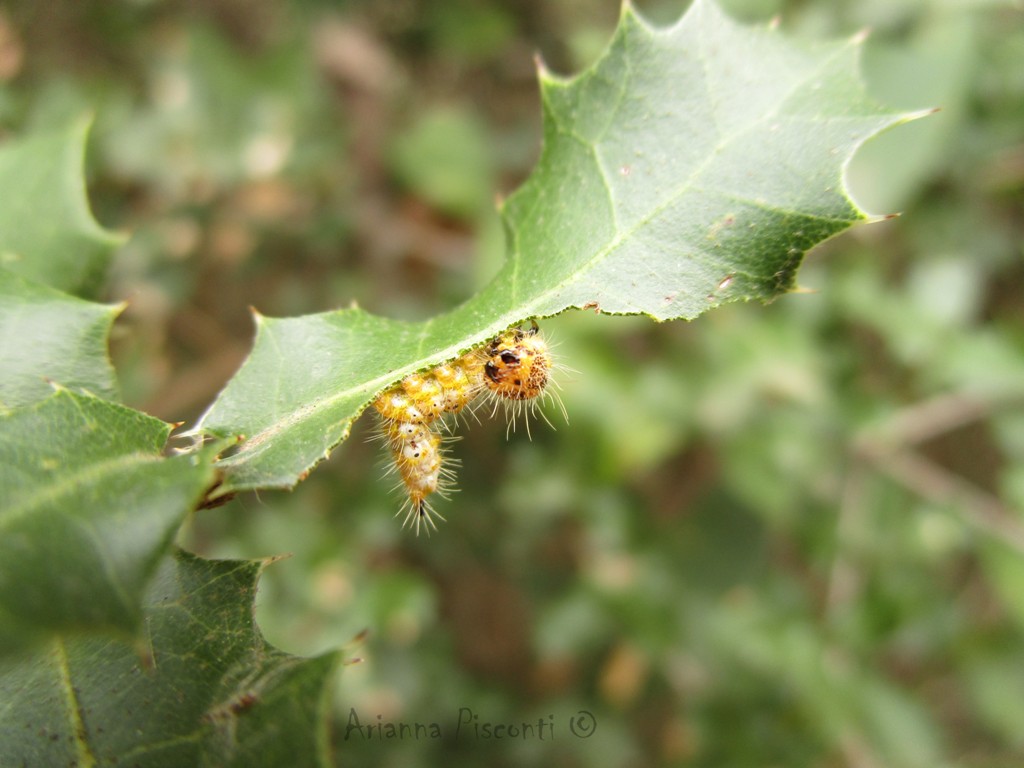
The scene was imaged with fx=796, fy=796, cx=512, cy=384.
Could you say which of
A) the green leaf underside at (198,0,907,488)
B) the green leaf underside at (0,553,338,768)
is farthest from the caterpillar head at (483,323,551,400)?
the green leaf underside at (0,553,338,768)

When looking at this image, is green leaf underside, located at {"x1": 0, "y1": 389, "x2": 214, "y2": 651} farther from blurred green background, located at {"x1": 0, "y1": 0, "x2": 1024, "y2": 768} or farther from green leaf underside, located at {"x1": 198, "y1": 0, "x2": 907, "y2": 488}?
blurred green background, located at {"x1": 0, "y1": 0, "x2": 1024, "y2": 768}

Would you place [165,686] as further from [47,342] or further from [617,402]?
[617,402]

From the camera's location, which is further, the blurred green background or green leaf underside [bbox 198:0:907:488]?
the blurred green background

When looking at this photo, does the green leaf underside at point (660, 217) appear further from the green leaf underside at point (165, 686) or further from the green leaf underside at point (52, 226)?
the green leaf underside at point (52, 226)

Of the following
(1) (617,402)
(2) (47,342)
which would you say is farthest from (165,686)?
(1) (617,402)

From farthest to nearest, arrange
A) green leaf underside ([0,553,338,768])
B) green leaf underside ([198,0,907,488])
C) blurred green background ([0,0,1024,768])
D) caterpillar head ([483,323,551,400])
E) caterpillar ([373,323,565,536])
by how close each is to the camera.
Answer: blurred green background ([0,0,1024,768]) → caterpillar head ([483,323,551,400]) → caterpillar ([373,323,565,536]) → green leaf underside ([198,0,907,488]) → green leaf underside ([0,553,338,768])

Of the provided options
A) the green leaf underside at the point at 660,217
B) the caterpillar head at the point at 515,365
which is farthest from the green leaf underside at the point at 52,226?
the caterpillar head at the point at 515,365
